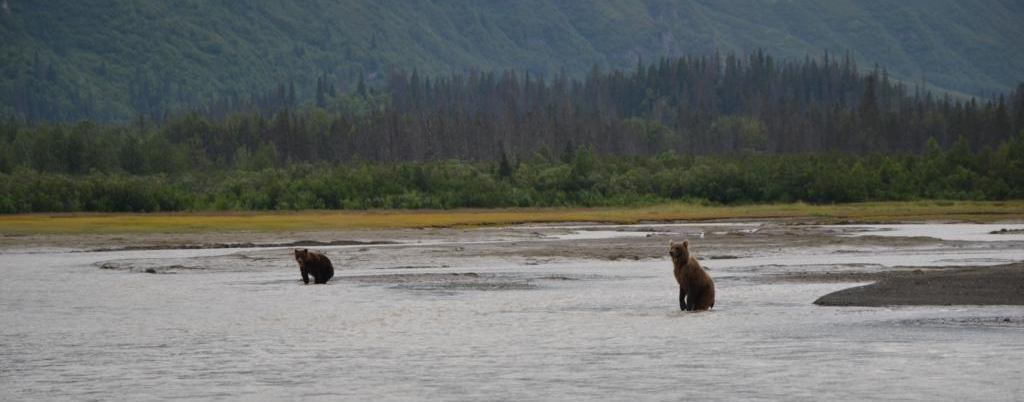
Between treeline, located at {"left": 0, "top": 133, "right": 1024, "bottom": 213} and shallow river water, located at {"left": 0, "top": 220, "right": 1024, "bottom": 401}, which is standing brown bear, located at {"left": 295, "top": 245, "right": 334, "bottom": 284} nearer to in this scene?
shallow river water, located at {"left": 0, "top": 220, "right": 1024, "bottom": 401}

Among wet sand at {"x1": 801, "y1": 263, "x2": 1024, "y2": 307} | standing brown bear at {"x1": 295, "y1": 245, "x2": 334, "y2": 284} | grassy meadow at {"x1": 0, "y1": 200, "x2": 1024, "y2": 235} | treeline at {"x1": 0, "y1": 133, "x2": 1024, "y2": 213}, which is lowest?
wet sand at {"x1": 801, "y1": 263, "x2": 1024, "y2": 307}

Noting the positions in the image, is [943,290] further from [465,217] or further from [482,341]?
[465,217]

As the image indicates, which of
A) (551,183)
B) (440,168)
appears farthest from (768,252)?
(440,168)

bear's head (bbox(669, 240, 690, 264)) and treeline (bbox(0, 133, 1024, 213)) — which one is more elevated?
treeline (bbox(0, 133, 1024, 213))

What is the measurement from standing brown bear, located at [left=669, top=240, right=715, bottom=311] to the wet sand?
2.70 m

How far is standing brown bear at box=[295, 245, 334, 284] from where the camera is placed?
35.9 m

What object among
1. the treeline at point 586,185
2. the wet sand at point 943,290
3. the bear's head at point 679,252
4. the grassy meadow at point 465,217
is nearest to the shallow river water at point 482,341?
the wet sand at point 943,290

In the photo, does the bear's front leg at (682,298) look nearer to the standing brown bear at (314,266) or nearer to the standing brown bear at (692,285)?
the standing brown bear at (692,285)

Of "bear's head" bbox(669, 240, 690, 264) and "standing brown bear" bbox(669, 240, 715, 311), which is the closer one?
"bear's head" bbox(669, 240, 690, 264)

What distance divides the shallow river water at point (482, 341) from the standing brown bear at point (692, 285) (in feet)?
0.92

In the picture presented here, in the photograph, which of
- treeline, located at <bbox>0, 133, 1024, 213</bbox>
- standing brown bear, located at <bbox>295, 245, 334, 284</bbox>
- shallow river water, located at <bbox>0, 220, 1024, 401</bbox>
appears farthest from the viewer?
treeline, located at <bbox>0, 133, 1024, 213</bbox>

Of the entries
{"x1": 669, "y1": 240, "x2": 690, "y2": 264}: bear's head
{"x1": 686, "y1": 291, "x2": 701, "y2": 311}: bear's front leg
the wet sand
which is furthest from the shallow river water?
{"x1": 669, "y1": 240, "x2": 690, "y2": 264}: bear's head

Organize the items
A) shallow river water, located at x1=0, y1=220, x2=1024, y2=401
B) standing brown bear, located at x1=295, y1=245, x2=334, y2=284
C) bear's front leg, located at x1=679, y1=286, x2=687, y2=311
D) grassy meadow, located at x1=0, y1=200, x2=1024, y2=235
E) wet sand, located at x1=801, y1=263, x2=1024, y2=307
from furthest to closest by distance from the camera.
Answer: grassy meadow, located at x1=0, y1=200, x2=1024, y2=235
standing brown bear, located at x1=295, y1=245, x2=334, y2=284
wet sand, located at x1=801, y1=263, x2=1024, y2=307
bear's front leg, located at x1=679, y1=286, x2=687, y2=311
shallow river water, located at x1=0, y1=220, x2=1024, y2=401

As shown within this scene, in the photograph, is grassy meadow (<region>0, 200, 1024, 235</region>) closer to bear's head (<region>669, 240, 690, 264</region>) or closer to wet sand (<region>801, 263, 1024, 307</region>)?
wet sand (<region>801, 263, 1024, 307</region>)
